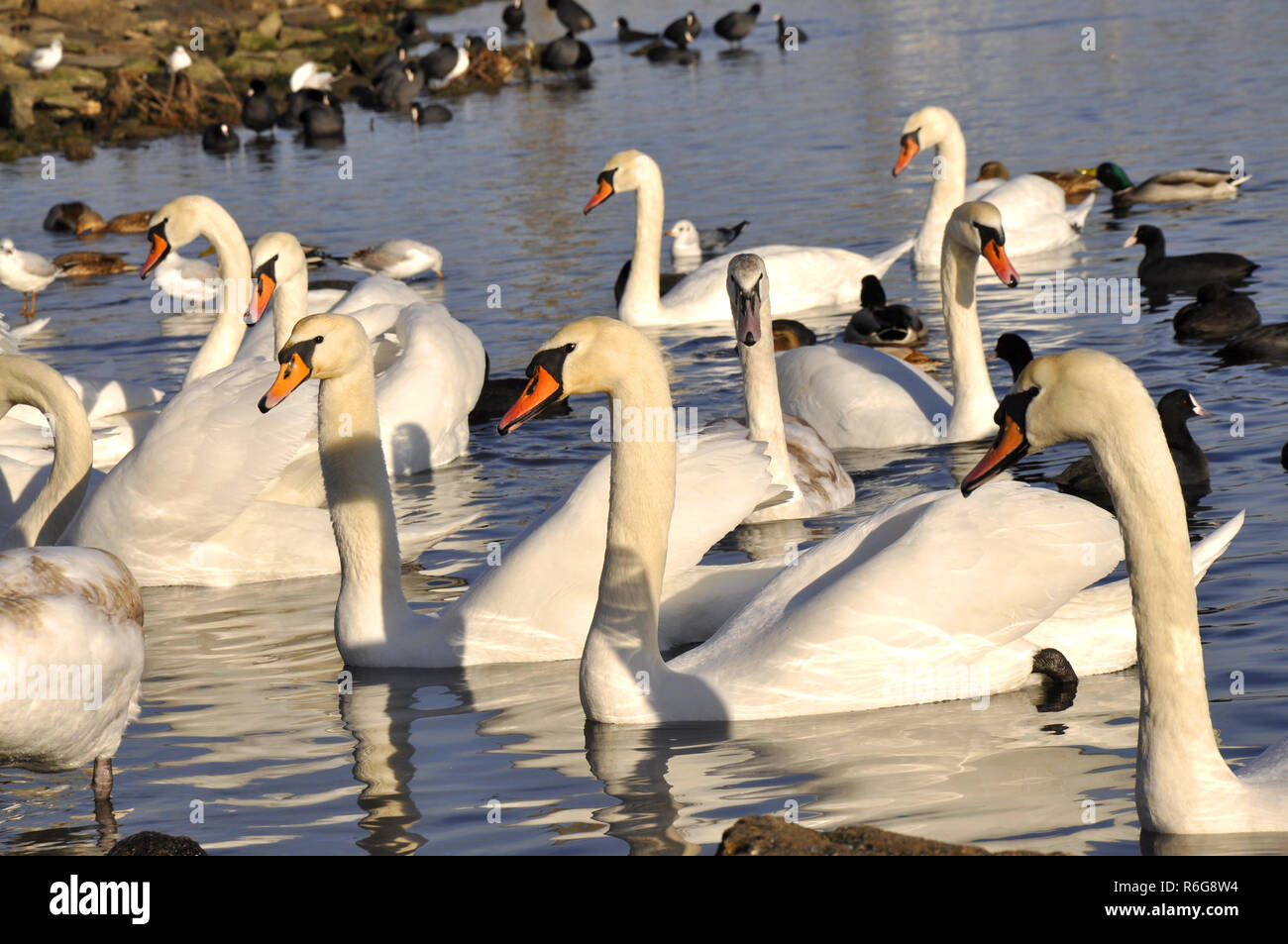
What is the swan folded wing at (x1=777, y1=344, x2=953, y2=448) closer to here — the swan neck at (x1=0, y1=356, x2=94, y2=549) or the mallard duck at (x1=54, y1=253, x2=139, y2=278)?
the swan neck at (x1=0, y1=356, x2=94, y2=549)

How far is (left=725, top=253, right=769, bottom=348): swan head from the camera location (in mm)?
9000

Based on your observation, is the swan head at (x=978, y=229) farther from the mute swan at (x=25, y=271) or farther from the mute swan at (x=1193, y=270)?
the mute swan at (x=25, y=271)

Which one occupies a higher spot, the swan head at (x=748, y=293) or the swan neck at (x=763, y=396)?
the swan head at (x=748, y=293)

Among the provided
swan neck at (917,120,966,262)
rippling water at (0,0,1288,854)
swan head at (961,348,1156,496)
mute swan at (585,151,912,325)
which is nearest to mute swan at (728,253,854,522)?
rippling water at (0,0,1288,854)

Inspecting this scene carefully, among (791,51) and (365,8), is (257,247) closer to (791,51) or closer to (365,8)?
(791,51)

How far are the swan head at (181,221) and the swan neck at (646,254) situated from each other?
3.94m

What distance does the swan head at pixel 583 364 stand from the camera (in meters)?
5.97

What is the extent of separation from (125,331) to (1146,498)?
1263 centimetres

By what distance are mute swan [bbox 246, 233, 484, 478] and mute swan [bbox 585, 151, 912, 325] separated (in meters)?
3.90

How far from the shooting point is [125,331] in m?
15.9

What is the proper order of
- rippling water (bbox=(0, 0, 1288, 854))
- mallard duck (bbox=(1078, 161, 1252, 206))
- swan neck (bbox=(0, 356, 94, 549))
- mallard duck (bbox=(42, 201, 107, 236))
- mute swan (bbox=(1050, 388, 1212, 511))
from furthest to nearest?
mallard duck (bbox=(42, 201, 107, 236)) < mallard duck (bbox=(1078, 161, 1252, 206)) < mute swan (bbox=(1050, 388, 1212, 511)) < swan neck (bbox=(0, 356, 94, 549)) < rippling water (bbox=(0, 0, 1288, 854))

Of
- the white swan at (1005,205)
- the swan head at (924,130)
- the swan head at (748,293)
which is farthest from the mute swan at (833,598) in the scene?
the swan head at (924,130)

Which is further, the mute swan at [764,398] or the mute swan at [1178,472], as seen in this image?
the mute swan at [764,398]
